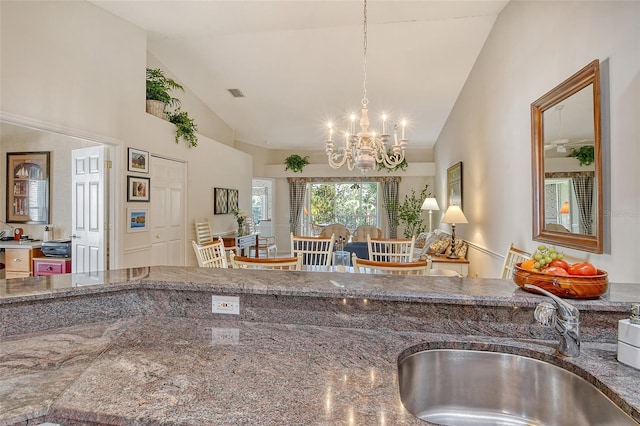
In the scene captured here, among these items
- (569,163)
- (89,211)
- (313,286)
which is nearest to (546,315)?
(313,286)

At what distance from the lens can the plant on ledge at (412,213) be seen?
808 centimetres

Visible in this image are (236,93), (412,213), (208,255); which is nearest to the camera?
(208,255)

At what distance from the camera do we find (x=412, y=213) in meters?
8.07

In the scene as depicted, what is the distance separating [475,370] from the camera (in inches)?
42.8

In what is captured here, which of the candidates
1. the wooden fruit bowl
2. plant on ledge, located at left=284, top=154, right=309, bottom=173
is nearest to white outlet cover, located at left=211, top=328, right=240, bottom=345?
the wooden fruit bowl

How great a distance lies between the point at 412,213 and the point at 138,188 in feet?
19.9

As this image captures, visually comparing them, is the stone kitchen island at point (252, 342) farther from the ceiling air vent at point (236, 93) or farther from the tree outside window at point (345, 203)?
the tree outside window at point (345, 203)

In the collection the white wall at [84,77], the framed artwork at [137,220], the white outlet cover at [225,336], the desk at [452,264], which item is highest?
the white wall at [84,77]

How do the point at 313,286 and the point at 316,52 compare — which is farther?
the point at 316,52

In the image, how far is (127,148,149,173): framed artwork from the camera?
389 cm

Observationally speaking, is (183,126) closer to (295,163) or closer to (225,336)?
(295,163)

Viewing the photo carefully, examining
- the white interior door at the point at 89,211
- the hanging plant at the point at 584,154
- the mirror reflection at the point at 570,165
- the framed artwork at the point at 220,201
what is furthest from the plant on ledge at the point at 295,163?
the hanging plant at the point at 584,154

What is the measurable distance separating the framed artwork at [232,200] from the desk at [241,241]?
1.79ft

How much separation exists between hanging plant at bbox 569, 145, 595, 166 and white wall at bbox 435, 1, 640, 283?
0.57 feet
